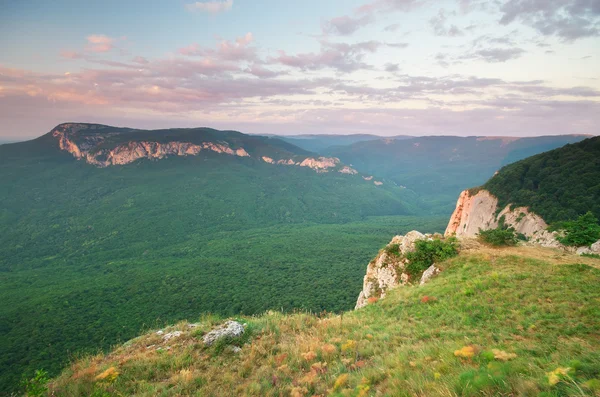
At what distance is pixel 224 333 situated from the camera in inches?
372

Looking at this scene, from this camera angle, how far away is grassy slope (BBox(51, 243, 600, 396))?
4766 millimetres

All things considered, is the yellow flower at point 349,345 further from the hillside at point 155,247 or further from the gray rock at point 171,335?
the hillside at point 155,247

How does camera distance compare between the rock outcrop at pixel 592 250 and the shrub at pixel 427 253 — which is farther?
the shrub at pixel 427 253

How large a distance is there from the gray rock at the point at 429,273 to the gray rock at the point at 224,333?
39.0 ft

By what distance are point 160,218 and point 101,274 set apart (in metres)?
50.3

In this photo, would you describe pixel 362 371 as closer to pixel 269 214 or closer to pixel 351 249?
pixel 351 249

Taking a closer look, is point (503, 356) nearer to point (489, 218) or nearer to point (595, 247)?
point (595, 247)

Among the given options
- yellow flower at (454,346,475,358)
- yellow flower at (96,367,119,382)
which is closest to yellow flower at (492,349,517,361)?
yellow flower at (454,346,475,358)

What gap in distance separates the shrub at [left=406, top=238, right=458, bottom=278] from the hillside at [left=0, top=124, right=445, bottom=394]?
20272 mm

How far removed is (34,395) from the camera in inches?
225

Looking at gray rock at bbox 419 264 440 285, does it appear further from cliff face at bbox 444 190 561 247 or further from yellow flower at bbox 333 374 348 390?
yellow flower at bbox 333 374 348 390

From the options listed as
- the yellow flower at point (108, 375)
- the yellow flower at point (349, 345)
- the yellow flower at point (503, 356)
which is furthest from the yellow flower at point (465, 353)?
the yellow flower at point (108, 375)

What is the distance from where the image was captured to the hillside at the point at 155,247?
153 feet

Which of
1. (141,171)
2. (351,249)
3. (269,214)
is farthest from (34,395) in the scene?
(141,171)
